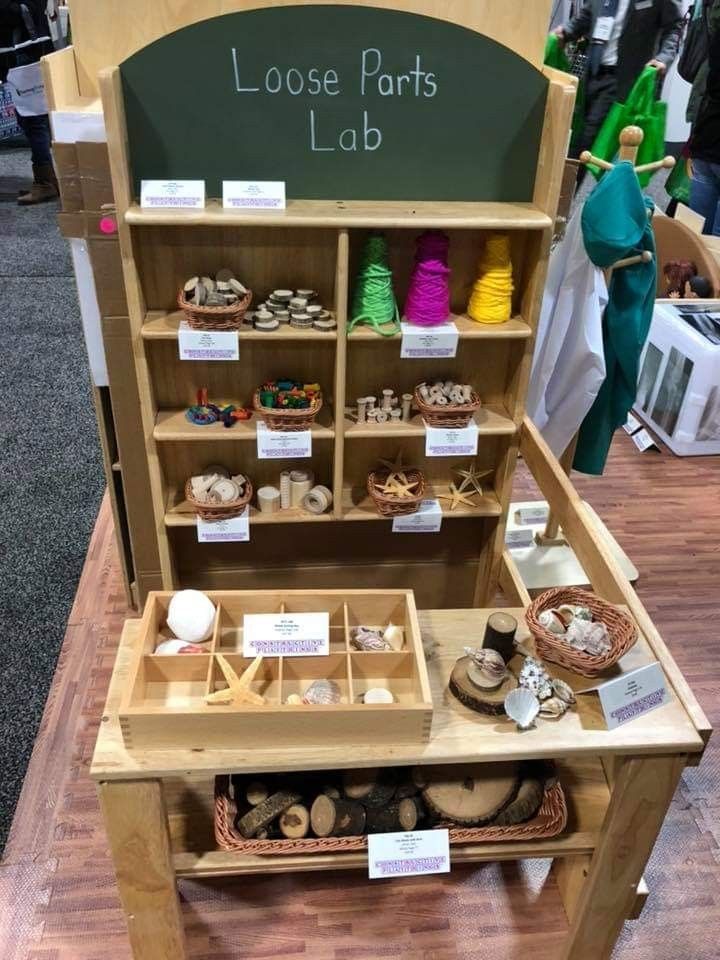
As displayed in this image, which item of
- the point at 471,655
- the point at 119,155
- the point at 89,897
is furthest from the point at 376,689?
the point at 119,155

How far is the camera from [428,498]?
7.47ft

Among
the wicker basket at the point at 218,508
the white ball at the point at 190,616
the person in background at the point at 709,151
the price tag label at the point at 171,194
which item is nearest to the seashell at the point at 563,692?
the white ball at the point at 190,616

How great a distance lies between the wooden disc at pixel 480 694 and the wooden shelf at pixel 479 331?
841mm

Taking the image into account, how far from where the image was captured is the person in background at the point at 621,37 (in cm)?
391

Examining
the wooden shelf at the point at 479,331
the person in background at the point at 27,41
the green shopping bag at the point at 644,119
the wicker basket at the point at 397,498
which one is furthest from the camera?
the person in background at the point at 27,41

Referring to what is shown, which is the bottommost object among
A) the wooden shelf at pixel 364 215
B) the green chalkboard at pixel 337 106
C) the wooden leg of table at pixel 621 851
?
the wooden leg of table at pixel 621 851

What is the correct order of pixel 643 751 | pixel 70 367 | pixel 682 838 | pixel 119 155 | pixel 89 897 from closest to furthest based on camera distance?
pixel 643 751 → pixel 119 155 → pixel 89 897 → pixel 682 838 → pixel 70 367

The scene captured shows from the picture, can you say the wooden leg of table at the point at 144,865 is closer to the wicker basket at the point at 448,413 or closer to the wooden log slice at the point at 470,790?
the wooden log slice at the point at 470,790

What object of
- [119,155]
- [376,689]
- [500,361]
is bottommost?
[376,689]

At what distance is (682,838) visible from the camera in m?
2.04

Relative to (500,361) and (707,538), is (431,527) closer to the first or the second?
(500,361)

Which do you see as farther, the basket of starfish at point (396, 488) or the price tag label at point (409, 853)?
the basket of starfish at point (396, 488)

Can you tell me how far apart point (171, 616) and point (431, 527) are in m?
0.91

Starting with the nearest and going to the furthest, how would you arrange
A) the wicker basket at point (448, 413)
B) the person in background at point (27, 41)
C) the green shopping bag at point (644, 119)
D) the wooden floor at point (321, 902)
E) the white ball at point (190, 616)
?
the white ball at point (190, 616)
the wooden floor at point (321, 902)
the wicker basket at point (448, 413)
the green shopping bag at point (644, 119)
the person in background at point (27, 41)
